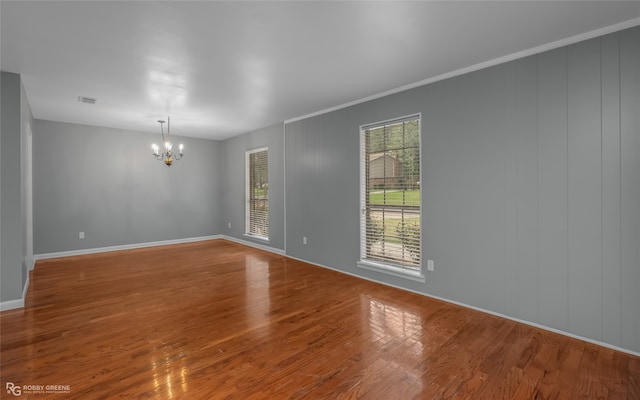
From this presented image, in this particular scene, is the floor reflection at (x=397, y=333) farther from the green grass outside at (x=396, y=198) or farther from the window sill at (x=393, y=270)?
the green grass outside at (x=396, y=198)

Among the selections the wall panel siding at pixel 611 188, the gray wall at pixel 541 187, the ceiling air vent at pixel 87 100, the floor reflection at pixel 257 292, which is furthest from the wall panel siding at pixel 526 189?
the ceiling air vent at pixel 87 100

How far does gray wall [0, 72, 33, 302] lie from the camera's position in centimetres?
334

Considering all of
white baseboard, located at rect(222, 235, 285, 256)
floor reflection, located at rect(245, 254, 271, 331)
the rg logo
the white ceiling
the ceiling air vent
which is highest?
the ceiling air vent

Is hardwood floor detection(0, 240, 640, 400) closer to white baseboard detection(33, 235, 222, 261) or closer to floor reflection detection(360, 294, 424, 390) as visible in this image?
floor reflection detection(360, 294, 424, 390)

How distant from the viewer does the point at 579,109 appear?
265cm

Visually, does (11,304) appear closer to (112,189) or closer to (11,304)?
(11,304)

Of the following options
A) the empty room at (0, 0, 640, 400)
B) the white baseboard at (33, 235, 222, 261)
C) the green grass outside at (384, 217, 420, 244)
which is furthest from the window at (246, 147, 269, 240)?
the green grass outside at (384, 217, 420, 244)

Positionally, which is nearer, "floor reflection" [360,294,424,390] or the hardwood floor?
the hardwood floor

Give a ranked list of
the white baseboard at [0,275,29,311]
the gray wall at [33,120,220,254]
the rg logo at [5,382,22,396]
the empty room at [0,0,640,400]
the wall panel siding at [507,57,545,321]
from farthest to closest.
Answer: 1. the gray wall at [33,120,220,254]
2. the white baseboard at [0,275,29,311]
3. the wall panel siding at [507,57,545,321]
4. the empty room at [0,0,640,400]
5. the rg logo at [5,382,22,396]

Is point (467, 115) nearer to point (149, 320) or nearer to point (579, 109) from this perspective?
point (579, 109)

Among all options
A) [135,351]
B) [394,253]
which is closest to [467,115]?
[394,253]

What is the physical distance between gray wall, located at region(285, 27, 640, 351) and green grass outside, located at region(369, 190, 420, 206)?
0.17 meters

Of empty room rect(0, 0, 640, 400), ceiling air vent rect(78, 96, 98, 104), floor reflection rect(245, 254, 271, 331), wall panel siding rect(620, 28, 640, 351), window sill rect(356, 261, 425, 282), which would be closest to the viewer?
empty room rect(0, 0, 640, 400)

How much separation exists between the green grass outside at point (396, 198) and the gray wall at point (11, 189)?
4331 mm
